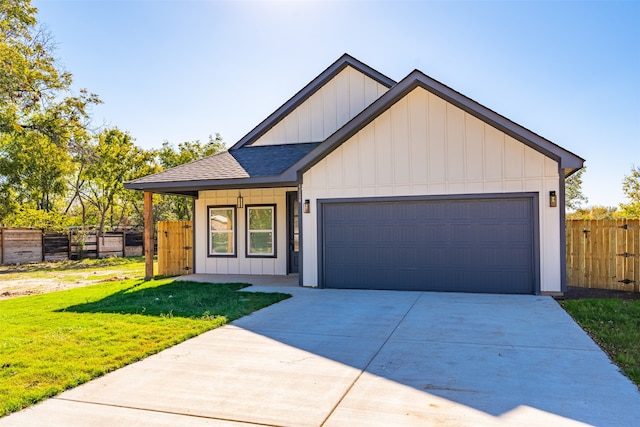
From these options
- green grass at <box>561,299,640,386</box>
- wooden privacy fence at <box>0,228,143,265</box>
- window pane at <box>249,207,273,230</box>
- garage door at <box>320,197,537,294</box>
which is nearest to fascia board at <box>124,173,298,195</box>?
garage door at <box>320,197,537,294</box>

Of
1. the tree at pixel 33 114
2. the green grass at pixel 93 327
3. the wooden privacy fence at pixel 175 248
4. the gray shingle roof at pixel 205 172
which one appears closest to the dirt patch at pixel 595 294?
the green grass at pixel 93 327

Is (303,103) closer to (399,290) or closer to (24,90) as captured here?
(399,290)

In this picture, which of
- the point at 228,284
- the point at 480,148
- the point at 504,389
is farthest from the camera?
the point at 228,284

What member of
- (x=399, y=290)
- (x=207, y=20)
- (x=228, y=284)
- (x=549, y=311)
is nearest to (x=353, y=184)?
(x=399, y=290)

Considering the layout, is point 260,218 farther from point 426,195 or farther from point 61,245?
point 61,245

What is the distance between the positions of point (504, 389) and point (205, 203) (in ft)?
36.8

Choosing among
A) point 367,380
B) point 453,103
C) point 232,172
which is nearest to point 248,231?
point 232,172

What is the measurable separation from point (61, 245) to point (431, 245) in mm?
17957

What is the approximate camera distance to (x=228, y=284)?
37.1 feet

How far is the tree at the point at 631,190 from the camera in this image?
17031mm

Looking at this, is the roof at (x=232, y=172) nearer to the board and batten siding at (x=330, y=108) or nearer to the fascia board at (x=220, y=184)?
the fascia board at (x=220, y=184)

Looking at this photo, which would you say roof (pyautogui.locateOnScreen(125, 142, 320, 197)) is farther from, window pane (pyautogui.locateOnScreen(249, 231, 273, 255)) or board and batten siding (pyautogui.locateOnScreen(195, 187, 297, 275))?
window pane (pyautogui.locateOnScreen(249, 231, 273, 255))

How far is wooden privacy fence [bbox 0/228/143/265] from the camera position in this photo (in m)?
18.8

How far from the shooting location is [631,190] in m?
17.9
